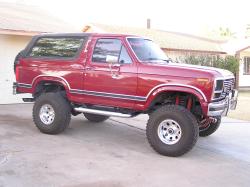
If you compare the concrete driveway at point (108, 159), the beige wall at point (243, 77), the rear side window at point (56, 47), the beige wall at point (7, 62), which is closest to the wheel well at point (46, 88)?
the rear side window at point (56, 47)

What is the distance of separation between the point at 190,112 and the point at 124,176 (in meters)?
2.06

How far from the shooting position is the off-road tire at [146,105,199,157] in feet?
26.7

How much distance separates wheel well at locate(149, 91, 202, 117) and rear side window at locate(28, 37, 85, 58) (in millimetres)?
2063

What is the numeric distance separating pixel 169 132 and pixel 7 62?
7.56 m

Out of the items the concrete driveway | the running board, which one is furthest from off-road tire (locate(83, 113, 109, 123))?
the running board

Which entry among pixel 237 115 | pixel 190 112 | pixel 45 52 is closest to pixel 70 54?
pixel 45 52

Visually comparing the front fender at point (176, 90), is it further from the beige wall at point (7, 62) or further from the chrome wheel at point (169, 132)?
the beige wall at point (7, 62)

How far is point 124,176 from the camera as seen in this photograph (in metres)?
6.96

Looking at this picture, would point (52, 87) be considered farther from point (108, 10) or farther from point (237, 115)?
point (108, 10)

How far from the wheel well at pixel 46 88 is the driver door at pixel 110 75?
934 mm

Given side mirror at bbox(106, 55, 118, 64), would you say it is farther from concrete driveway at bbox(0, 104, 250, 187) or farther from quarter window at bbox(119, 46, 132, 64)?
concrete driveway at bbox(0, 104, 250, 187)

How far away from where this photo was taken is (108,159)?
7.89m

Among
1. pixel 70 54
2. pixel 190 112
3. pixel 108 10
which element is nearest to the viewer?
pixel 190 112

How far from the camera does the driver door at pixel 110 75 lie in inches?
341
